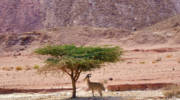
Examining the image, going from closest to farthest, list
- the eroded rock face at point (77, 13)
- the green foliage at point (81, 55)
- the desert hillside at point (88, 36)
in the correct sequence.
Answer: the green foliage at point (81, 55)
the desert hillside at point (88, 36)
the eroded rock face at point (77, 13)

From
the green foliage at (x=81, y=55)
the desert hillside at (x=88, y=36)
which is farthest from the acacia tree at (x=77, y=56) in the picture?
the desert hillside at (x=88, y=36)

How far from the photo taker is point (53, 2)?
6238 cm

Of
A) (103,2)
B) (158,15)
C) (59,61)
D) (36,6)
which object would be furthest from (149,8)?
(59,61)

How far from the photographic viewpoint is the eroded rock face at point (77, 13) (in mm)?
56906

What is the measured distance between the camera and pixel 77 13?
58.6m

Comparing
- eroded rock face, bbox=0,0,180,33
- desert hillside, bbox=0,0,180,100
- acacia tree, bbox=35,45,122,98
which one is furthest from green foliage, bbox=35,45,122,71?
eroded rock face, bbox=0,0,180,33

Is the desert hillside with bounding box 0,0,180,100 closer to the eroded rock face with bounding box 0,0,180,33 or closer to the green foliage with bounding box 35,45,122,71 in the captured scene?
the eroded rock face with bounding box 0,0,180,33

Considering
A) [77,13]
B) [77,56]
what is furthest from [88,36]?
[77,56]

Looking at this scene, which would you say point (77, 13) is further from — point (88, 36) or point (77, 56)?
point (77, 56)

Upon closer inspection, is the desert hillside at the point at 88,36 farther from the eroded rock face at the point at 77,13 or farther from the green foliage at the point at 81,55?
the green foliage at the point at 81,55

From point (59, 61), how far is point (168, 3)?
56.7 m

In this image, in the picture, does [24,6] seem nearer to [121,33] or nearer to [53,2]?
[53,2]

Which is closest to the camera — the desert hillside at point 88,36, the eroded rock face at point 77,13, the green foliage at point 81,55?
the green foliage at point 81,55

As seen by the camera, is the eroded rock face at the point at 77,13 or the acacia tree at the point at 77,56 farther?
the eroded rock face at the point at 77,13
